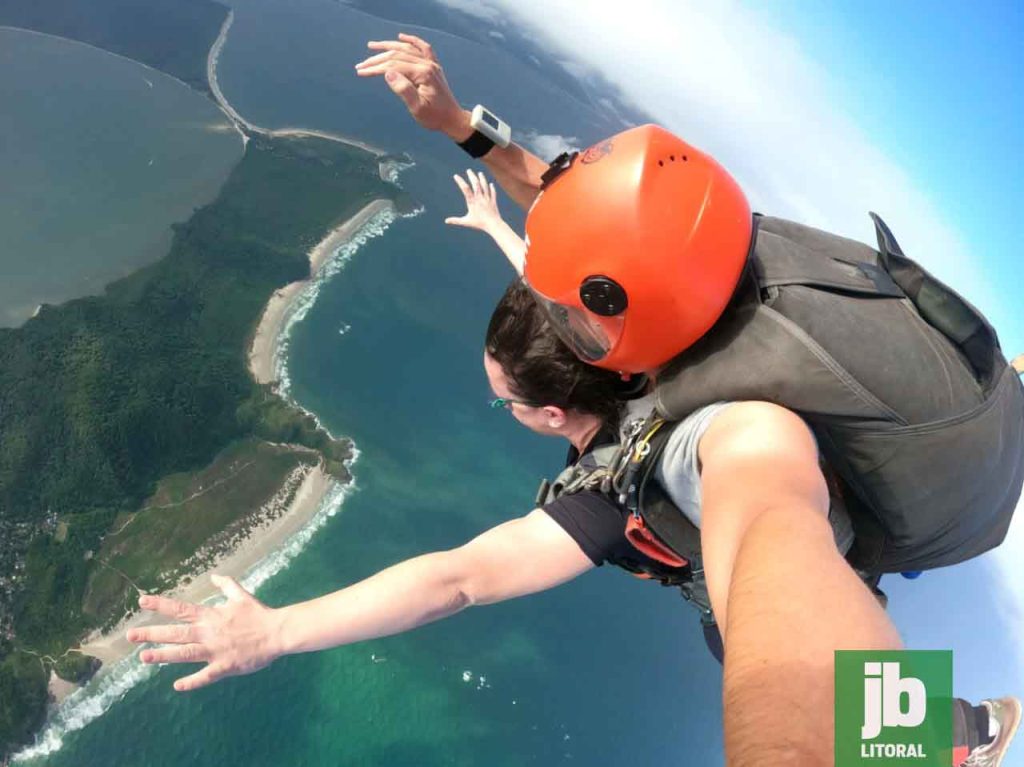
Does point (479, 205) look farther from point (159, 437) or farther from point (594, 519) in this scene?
point (159, 437)

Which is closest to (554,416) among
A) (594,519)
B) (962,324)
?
(594,519)

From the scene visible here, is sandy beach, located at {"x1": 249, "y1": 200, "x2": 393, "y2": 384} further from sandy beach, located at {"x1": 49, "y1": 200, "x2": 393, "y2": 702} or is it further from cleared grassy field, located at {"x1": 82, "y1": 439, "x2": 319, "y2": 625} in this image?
cleared grassy field, located at {"x1": 82, "y1": 439, "x2": 319, "y2": 625}

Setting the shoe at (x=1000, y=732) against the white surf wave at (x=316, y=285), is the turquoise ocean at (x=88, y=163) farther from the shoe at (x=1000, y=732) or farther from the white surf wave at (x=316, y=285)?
the shoe at (x=1000, y=732)

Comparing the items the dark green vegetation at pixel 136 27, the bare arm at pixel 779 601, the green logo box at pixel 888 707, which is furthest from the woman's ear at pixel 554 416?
the dark green vegetation at pixel 136 27

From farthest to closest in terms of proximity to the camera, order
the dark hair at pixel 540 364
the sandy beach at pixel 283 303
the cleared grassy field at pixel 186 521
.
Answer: the sandy beach at pixel 283 303 < the cleared grassy field at pixel 186 521 < the dark hair at pixel 540 364

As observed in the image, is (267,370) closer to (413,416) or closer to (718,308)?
(413,416)

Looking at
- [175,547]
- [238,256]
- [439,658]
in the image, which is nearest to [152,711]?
[175,547]
